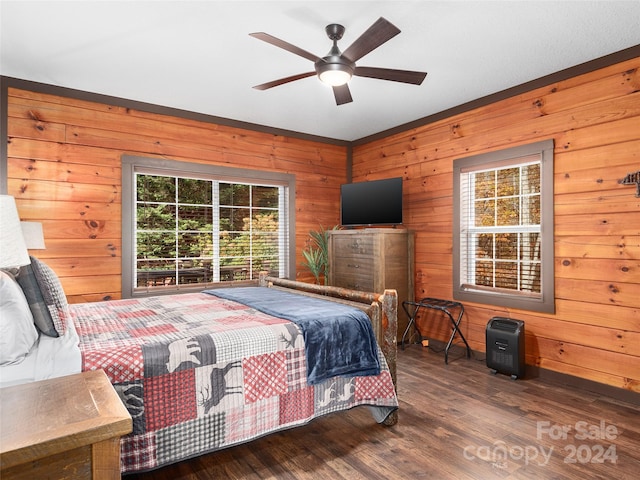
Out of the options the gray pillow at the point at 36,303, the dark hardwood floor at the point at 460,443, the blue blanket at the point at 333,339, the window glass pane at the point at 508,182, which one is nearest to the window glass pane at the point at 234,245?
the blue blanket at the point at 333,339

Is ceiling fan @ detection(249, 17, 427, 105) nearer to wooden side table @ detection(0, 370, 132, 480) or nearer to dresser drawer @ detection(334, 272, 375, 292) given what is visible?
wooden side table @ detection(0, 370, 132, 480)

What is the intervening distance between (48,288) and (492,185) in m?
3.75

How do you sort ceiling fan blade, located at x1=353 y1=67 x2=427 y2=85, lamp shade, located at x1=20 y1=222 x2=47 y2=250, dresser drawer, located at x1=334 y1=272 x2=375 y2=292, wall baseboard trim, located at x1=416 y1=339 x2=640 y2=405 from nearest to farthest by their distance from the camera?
ceiling fan blade, located at x1=353 y1=67 x2=427 y2=85 → wall baseboard trim, located at x1=416 y1=339 x2=640 y2=405 → lamp shade, located at x1=20 y1=222 x2=47 y2=250 → dresser drawer, located at x1=334 y1=272 x2=375 y2=292

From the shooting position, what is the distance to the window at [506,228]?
3.45m

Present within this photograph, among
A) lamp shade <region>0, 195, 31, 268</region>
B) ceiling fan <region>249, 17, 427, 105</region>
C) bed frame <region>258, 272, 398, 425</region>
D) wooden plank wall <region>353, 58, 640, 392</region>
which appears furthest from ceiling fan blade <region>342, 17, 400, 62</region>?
wooden plank wall <region>353, 58, 640, 392</region>

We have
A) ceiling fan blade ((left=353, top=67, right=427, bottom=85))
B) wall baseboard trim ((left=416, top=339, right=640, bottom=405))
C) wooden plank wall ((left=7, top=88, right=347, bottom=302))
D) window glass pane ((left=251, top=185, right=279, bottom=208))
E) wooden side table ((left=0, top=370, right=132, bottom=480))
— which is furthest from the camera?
window glass pane ((left=251, top=185, right=279, bottom=208))

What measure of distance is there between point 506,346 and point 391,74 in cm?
244

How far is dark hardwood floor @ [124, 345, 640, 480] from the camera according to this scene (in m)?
2.04

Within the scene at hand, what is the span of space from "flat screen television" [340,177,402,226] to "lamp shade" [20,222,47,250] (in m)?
3.11

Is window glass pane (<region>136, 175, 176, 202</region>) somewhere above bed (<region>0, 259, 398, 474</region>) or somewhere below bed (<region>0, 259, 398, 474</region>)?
above

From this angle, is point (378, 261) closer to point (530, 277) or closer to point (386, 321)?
point (530, 277)

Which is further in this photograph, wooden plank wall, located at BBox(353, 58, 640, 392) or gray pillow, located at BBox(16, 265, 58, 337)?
wooden plank wall, located at BBox(353, 58, 640, 392)

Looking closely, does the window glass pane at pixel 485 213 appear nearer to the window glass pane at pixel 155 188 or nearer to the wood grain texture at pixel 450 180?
the wood grain texture at pixel 450 180

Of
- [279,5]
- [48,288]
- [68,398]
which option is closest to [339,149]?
[279,5]
